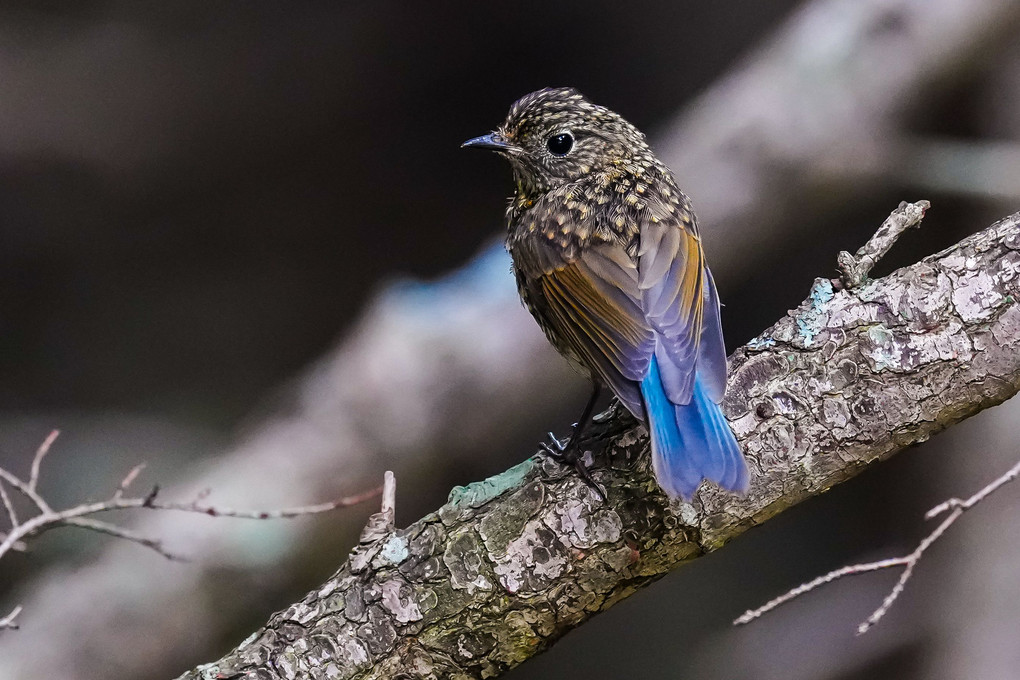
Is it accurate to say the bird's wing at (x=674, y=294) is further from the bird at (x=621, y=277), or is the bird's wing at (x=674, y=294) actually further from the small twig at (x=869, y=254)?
the small twig at (x=869, y=254)

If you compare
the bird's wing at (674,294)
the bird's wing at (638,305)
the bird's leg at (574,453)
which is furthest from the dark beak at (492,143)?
the bird's leg at (574,453)

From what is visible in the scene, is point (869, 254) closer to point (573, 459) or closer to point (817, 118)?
point (573, 459)

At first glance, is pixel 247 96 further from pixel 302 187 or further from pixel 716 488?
pixel 716 488

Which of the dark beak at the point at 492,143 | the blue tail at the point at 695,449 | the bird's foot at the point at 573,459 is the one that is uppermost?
the dark beak at the point at 492,143

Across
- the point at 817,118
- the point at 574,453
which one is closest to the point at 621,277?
the point at 574,453

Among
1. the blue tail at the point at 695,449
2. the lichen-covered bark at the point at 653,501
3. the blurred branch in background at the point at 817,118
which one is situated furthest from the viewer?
the blurred branch in background at the point at 817,118

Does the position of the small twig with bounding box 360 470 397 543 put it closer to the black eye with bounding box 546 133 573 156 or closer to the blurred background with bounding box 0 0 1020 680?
the black eye with bounding box 546 133 573 156

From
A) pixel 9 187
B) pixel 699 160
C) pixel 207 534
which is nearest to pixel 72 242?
pixel 9 187
